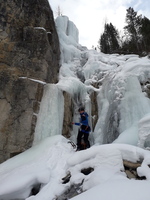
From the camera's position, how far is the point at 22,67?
6.53 m

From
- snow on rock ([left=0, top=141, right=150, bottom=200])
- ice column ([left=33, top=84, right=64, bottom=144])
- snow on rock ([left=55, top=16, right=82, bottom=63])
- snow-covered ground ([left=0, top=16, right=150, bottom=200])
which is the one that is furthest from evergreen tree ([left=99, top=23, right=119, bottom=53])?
snow on rock ([left=0, top=141, right=150, bottom=200])

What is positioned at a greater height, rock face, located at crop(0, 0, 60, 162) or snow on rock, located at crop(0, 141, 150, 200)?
rock face, located at crop(0, 0, 60, 162)

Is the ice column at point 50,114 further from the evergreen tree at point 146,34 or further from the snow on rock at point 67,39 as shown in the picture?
the evergreen tree at point 146,34

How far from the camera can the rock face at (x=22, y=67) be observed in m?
5.43

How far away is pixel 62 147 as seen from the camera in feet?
15.1

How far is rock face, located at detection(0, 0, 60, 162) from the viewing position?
5.43 m

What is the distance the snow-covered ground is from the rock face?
477 millimetres

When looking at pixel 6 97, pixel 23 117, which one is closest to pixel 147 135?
pixel 23 117

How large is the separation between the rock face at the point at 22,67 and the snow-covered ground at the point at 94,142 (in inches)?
18.8

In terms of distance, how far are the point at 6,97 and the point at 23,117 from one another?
3.18ft

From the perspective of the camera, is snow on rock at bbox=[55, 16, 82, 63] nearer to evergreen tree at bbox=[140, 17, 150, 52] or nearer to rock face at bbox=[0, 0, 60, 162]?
rock face at bbox=[0, 0, 60, 162]

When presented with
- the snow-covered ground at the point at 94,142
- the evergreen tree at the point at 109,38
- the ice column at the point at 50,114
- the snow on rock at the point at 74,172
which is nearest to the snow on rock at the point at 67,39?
the snow-covered ground at the point at 94,142

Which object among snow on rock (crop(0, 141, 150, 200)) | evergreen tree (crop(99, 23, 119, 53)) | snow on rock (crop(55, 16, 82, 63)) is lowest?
snow on rock (crop(0, 141, 150, 200))

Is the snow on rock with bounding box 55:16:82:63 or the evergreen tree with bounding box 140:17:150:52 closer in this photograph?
the snow on rock with bounding box 55:16:82:63
